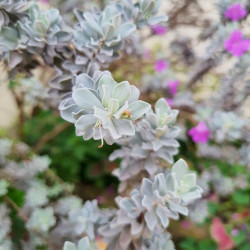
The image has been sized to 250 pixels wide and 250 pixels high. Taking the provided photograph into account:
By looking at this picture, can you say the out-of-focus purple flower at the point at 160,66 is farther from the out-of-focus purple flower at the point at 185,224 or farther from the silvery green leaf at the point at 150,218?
the silvery green leaf at the point at 150,218

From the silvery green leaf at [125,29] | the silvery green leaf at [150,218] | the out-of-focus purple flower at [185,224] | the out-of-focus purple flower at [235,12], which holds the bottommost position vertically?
the out-of-focus purple flower at [185,224]

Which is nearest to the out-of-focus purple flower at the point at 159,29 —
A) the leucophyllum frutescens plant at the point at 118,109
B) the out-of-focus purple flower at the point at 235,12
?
the out-of-focus purple flower at the point at 235,12

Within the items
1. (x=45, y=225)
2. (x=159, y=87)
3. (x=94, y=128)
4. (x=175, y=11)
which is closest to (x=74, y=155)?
(x=159, y=87)

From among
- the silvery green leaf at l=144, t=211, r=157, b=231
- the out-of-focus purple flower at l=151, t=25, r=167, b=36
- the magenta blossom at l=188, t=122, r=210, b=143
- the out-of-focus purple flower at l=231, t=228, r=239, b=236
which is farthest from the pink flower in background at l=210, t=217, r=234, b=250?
the out-of-focus purple flower at l=151, t=25, r=167, b=36

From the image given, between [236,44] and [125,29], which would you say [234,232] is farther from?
[125,29]

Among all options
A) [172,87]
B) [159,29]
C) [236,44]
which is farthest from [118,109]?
[159,29]

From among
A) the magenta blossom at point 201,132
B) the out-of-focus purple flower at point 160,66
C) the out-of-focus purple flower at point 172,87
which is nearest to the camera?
the magenta blossom at point 201,132

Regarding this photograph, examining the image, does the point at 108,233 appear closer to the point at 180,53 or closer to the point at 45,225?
the point at 45,225
